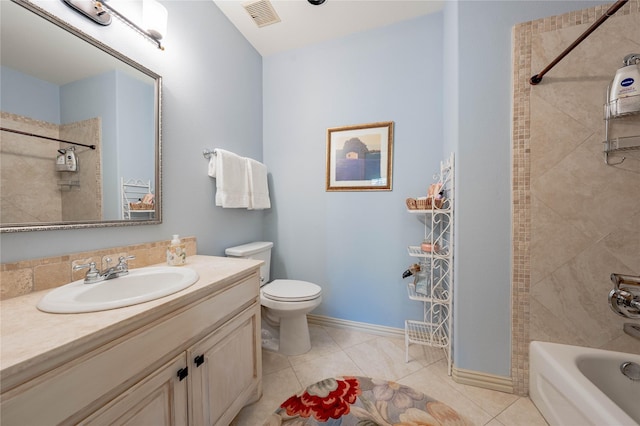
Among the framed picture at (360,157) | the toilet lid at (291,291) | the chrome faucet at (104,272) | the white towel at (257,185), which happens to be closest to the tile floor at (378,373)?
the toilet lid at (291,291)

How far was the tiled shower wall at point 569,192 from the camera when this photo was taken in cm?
112

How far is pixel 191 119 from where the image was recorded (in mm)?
1461

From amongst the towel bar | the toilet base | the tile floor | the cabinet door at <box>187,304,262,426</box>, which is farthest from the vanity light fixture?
the tile floor

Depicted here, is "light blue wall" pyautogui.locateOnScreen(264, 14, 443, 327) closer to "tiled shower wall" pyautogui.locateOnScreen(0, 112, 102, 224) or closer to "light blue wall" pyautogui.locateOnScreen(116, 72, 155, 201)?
"light blue wall" pyautogui.locateOnScreen(116, 72, 155, 201)

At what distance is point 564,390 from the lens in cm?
98

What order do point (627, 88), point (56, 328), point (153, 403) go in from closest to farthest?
point (56, 328) < point (153, 403) < point (627, 88)

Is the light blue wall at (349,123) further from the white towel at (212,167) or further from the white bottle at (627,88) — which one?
the white bottle at (627,88)

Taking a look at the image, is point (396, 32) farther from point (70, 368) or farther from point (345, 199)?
point (70, 368)

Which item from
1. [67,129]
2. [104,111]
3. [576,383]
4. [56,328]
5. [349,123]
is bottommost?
[576,383]

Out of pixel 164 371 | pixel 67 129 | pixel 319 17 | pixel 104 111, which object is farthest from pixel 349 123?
pixel 164 371

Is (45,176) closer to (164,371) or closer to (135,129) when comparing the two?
(135,129)

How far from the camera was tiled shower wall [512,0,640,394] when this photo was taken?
1124 millimetres

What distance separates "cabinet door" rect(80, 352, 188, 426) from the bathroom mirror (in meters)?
0.68

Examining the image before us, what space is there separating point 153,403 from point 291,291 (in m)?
0.98
